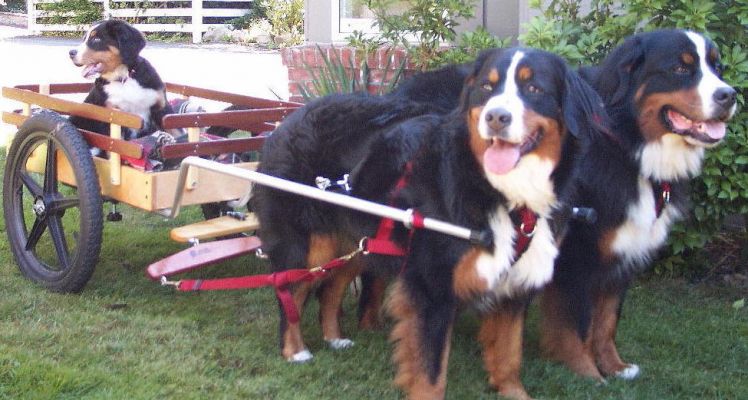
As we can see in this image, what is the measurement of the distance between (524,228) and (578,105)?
19.9 inches

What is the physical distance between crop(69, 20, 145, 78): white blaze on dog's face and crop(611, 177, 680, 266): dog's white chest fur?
3.15 metres

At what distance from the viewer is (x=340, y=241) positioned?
4.24 meters

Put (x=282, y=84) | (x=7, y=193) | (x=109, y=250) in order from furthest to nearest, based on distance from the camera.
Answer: (x=282, y=84)
(x=109, y=250)
(x=7, y=193)

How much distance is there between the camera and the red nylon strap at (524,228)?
348 centimetres

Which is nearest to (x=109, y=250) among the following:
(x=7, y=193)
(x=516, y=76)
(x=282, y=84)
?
(x=7, y=193)

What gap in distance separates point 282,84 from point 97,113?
9018 mm

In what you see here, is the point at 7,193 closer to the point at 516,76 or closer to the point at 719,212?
the point at 516,76

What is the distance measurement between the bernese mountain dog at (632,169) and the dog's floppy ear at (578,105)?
432mm

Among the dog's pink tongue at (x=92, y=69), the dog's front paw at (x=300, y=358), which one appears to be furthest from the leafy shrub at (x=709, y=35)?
the dog's pink tongue at (x=92, y=69)

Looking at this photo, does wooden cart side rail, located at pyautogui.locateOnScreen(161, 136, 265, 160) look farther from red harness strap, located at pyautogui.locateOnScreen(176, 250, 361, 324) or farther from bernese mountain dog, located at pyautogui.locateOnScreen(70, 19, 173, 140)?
bernese mountain dog, located at pyautogui.locateOnScreen(70, 19, 173, 140)

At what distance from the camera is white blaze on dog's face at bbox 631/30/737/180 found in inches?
143

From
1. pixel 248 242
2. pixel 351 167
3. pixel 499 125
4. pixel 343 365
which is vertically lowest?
pixel 343 365

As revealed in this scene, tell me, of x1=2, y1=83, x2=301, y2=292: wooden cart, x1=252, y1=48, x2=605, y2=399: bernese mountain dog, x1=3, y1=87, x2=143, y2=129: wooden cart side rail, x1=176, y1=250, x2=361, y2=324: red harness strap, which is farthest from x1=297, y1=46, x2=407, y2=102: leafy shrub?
x1=176, y1=250, x2=361, y2=324: red harness strap

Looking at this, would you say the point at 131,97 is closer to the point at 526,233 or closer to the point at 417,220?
the point at 417,220
